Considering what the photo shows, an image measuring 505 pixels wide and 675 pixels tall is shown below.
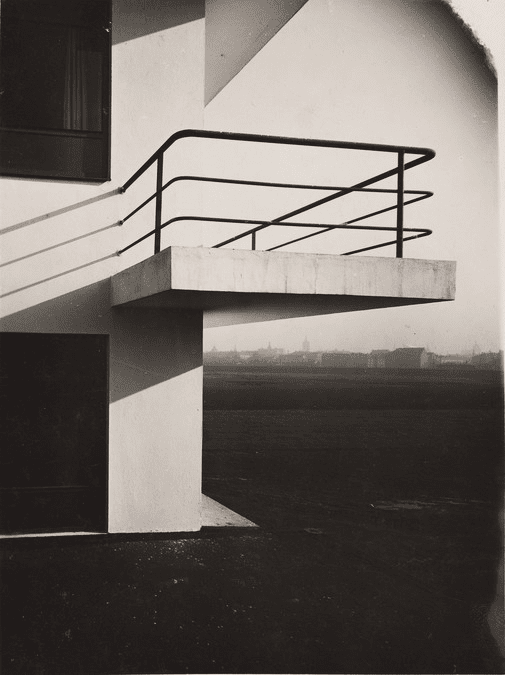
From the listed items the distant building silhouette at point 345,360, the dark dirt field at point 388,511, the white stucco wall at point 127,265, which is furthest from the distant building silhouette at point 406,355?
the white stucco wall at point 127,265

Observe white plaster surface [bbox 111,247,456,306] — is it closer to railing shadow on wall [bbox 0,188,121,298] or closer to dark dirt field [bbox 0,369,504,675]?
railing shadow on wall [bbox 0,188,121,298]

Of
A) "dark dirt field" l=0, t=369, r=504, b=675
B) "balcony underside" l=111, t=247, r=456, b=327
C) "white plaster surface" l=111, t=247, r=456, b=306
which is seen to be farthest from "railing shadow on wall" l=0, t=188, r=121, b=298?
"dark dirt field" l=0, t=369, r=504, b=675

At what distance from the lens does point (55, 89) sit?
794 cm

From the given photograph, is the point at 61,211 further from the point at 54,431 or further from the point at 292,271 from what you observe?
the point at 292,271

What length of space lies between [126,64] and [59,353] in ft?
10.8

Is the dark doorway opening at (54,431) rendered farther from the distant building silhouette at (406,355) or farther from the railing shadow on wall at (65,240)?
the distant building silhouette at (406,355)

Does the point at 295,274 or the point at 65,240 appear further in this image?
the point at 65,240

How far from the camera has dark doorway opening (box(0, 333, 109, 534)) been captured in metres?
7.97

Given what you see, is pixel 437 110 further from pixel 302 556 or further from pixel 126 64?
pixel 302 556

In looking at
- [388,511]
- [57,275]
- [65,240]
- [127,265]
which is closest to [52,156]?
[65,240]

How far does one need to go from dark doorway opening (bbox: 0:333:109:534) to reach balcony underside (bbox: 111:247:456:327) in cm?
185

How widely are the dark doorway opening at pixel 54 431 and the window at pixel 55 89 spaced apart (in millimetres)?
1913

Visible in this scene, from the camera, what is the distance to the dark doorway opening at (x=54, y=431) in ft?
26.2

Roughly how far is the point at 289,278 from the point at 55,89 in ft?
12.7
